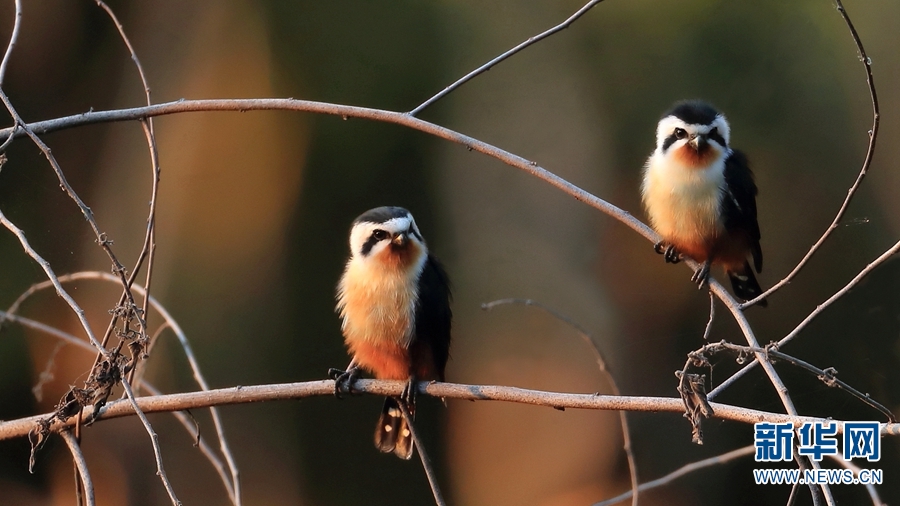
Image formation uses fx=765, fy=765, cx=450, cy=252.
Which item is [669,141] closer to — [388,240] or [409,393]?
[388,240]

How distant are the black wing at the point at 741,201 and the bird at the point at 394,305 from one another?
121 cm

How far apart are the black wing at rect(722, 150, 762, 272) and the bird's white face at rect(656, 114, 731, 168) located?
87 millimetres

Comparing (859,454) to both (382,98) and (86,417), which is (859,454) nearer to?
(86,417)

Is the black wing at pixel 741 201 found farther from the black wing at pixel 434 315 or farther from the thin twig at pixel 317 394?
the thin twig at pixel 317 394

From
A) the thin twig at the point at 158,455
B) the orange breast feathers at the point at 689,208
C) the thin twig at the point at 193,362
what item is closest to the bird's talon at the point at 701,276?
the orange breast feathers at the point at 689,208

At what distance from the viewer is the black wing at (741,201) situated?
306cm

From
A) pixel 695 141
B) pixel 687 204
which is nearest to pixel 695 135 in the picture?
pixel 695 141

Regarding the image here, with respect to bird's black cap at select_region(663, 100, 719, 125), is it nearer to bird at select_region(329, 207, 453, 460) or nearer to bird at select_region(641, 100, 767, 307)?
bird at select_region(641, 100, 767, 307)

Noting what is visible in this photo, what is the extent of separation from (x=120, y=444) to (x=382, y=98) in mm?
2875

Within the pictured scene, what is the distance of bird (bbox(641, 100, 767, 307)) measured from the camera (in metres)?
2.97

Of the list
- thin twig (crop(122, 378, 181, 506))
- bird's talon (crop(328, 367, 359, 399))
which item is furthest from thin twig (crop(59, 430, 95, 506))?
bird's talon (crop(328, 367, 359, 399))

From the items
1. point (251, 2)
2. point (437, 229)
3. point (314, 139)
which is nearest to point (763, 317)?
point (437, 229)

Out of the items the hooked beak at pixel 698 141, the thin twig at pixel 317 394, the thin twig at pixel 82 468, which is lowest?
the thin twig at pixel 82 468

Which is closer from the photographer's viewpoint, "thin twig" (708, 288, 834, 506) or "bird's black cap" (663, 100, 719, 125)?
"thin twig" (708, 288, 834, 506)
